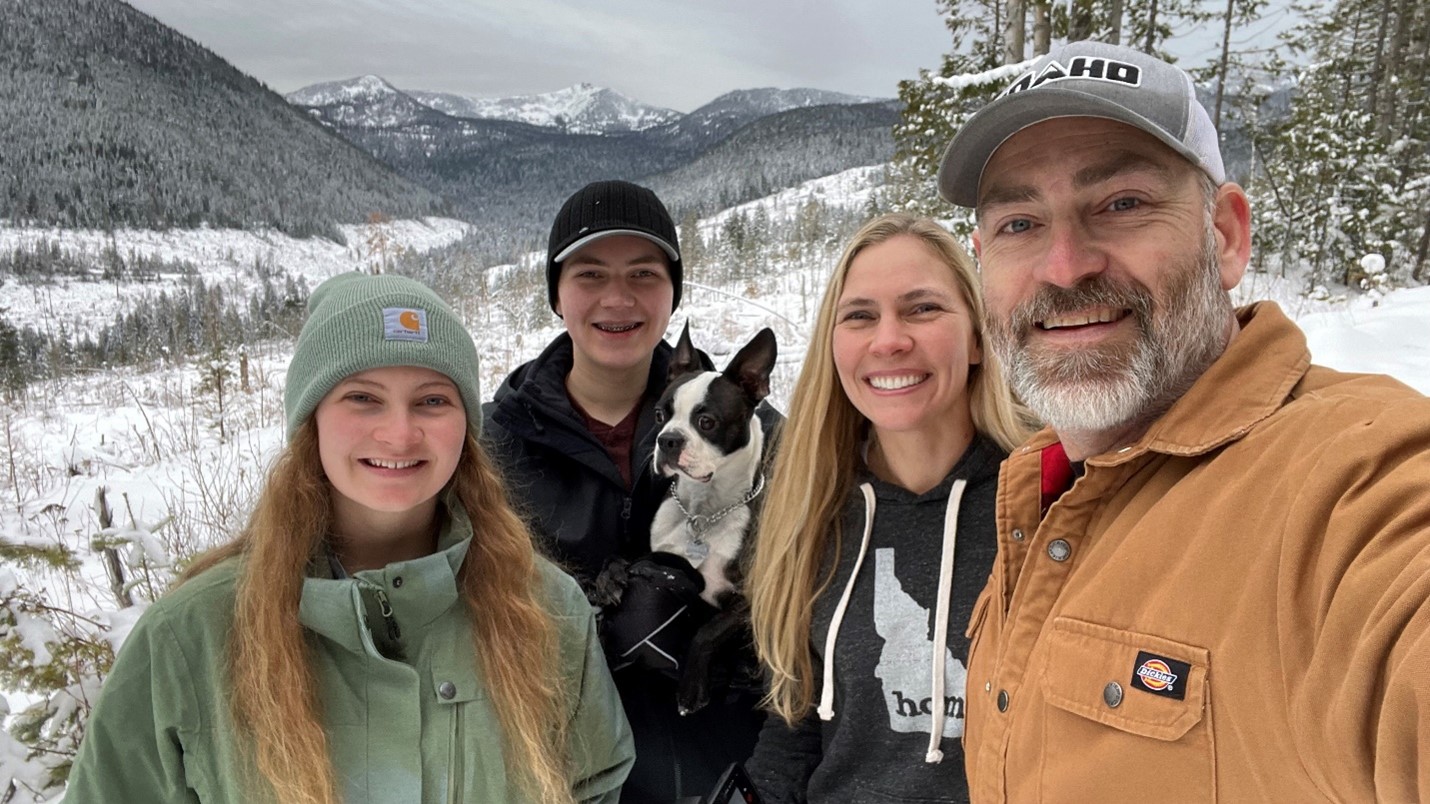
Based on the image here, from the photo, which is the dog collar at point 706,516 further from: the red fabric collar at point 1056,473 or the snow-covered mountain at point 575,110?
the snow-covered mountain at point 575,110

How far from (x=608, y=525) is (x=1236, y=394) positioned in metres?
2.17

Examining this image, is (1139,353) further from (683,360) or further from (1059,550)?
(683,360)

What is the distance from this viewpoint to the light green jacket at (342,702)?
1.46m

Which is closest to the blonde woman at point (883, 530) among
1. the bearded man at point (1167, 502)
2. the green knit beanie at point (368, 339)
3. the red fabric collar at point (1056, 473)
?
the bearded man at point (1167, 502)

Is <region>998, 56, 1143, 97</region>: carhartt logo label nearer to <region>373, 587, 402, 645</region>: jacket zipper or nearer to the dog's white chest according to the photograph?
<region>373, 587, 402, 645</region>: jacket zipper

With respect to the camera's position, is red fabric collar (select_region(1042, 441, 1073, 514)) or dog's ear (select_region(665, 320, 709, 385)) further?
dog's ear (select_region(665, 320, 709, 385))

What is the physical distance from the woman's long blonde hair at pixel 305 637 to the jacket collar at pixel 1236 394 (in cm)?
145

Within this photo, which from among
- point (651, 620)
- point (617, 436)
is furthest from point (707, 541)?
point (617, 436)

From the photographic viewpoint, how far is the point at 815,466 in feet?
6.66

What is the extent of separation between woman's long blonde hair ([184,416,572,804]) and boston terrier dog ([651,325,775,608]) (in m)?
0.78

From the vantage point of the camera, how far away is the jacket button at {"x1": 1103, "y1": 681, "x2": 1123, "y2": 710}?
35.1 inches

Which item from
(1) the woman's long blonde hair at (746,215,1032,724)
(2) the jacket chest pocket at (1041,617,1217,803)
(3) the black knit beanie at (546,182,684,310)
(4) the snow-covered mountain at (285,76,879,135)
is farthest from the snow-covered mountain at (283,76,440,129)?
(2) the jacket chest pocket at (1041,617,1217,803)

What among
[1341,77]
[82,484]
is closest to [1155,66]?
[82,484]

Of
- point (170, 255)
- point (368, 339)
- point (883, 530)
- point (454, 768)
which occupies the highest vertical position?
point (170, 255)
